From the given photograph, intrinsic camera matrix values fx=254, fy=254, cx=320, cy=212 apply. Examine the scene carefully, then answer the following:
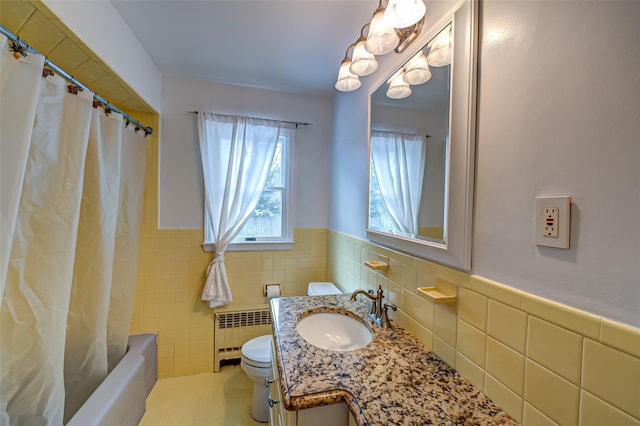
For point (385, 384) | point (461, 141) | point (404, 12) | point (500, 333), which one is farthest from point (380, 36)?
point (385, 384)

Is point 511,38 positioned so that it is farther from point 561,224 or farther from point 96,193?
point 96,193

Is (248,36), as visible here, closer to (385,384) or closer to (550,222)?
(550,222)

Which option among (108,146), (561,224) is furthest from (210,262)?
(561,224)

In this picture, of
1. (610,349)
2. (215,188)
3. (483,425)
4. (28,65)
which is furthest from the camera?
(215,188)

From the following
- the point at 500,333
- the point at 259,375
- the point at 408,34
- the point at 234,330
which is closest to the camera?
the point at 500,333

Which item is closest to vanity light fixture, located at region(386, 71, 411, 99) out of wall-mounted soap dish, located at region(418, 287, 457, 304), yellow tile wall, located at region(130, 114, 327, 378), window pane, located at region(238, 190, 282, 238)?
wall-mounted soap dish, located at region(418, 287, 457, 304)

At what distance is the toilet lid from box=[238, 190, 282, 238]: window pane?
86 centimetres

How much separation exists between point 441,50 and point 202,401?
252 centimetres

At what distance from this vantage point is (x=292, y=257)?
2.34 m

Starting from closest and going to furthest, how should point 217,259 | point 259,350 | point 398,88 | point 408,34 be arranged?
point 408,34
point 398,88
point 259,350
point 217,259

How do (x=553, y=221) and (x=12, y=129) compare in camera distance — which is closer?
(x=553, y=221)

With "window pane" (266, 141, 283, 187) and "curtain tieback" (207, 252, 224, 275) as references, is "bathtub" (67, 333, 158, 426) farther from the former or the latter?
"window pane" (266, 141, 283, 187)

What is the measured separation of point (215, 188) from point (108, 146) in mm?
739

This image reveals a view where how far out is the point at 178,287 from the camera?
2100 mm
